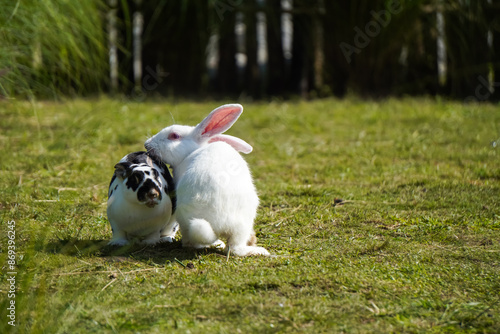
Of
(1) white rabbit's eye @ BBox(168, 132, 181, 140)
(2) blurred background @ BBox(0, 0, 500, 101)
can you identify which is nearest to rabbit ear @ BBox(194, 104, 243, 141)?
(1) white rabbit's eye @ BBox(168, 132, 181, 140)

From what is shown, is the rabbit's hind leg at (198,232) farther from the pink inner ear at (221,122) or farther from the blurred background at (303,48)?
the blurred background at (303,48)

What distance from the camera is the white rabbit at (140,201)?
114 inches

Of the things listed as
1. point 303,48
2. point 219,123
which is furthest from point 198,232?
point 303,48

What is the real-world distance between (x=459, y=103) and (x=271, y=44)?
263 cm

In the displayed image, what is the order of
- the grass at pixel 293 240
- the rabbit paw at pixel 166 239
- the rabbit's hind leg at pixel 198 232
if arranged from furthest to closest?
the rabbit paw at pixel 166 239, the rabbit's hind leg at pixel 198 232, the grass at pixel 293 240

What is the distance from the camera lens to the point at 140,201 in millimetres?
2896

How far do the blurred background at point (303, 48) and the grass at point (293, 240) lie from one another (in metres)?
1.63

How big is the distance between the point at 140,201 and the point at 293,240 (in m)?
0.83

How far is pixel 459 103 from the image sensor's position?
7.32m

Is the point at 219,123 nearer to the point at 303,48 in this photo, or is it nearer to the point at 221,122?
the point at 221,122

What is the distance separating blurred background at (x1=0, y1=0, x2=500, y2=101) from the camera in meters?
7.32

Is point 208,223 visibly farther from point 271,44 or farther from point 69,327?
point 271,44

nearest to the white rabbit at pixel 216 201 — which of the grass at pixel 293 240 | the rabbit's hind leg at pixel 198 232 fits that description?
the rabbit's hind leg at pixel 198 232

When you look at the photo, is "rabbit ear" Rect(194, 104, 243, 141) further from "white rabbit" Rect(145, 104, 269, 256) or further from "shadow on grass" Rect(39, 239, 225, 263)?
"shadow on grass" Rect(39, 239, 225, 263)
